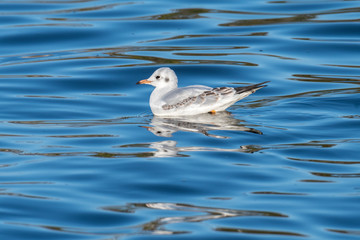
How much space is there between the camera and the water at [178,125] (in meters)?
8.16

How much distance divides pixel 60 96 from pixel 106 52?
3.58 m

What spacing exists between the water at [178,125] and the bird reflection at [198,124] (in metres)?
0.03

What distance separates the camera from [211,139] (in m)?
11.1

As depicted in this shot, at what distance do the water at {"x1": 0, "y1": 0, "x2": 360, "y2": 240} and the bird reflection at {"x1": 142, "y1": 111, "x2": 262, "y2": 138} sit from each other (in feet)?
0.11

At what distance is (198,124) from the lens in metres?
12.2

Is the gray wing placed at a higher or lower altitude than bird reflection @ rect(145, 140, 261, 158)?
higher

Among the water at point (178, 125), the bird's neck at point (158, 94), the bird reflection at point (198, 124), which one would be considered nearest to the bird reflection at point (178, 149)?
the water at point (178, 125)

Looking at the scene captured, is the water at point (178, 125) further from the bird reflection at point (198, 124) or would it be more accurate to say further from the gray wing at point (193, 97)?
the gray wing at point (193, 97)

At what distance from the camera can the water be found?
816 cm

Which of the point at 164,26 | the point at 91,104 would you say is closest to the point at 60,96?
the point at 91,104

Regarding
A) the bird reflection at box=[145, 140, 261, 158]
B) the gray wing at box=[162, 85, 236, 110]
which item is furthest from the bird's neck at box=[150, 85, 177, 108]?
the bird reflection at box=[145, 140, 261, 158]

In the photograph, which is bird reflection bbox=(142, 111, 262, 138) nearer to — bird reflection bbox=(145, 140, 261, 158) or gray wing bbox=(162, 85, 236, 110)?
gray wing bbox=(162, 85, 236, 110)

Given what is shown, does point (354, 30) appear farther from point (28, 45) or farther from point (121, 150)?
point (121, 150)

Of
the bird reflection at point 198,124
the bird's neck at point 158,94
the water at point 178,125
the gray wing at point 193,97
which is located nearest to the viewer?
the water at point 178,125
